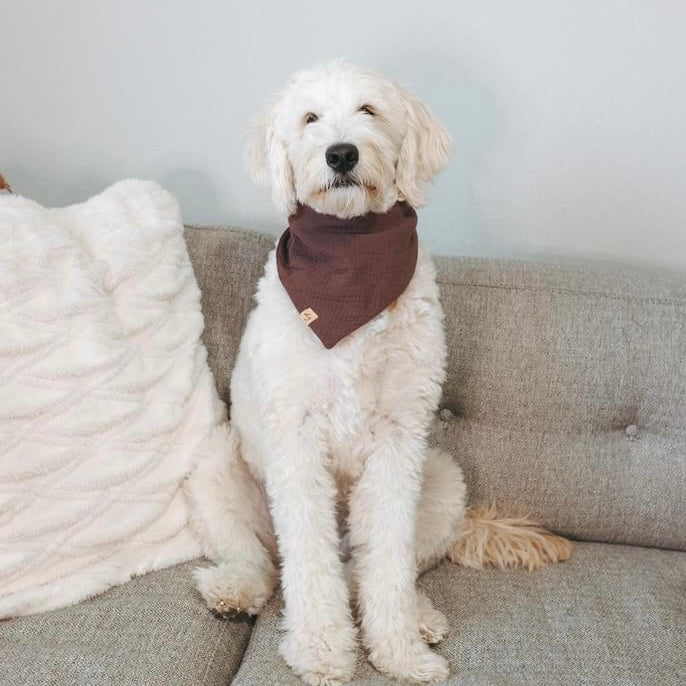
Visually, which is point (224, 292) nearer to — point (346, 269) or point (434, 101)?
point (346, 269)

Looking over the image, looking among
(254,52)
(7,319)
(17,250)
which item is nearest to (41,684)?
(7,319)

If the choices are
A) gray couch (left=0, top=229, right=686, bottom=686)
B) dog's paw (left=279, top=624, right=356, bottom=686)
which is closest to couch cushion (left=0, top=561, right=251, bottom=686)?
gray couch (left=0, top=229, right=686, bottom=686)

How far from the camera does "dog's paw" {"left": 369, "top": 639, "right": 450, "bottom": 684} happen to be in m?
1.30

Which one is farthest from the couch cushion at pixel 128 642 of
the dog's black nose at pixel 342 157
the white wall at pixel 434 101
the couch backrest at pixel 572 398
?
the white wall at pixel 434 101

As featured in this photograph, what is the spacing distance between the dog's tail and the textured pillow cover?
577 millimetres

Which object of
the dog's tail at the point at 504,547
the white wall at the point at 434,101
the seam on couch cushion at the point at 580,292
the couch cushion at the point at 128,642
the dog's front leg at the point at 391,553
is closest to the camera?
the couch cushion at the point at 128,642

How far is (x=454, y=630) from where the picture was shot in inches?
55.9

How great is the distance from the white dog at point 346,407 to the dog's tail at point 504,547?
0.21 meters

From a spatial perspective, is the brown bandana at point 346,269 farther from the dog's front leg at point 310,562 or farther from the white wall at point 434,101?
the white wall at point 434,101

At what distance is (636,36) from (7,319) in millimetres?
1529

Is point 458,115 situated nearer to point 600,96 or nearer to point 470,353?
point 600,96

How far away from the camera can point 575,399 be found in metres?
1.70

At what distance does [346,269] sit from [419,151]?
0.25 metres

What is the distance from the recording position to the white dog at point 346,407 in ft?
4.31
